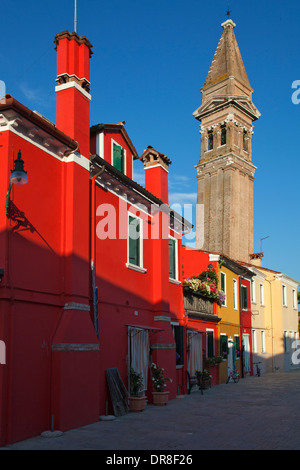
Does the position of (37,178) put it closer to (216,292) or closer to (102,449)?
(102,449)

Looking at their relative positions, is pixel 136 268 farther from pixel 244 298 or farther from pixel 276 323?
pixel 276 323

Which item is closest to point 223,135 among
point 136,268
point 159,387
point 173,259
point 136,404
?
point 173,259

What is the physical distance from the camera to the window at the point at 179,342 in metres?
17.1

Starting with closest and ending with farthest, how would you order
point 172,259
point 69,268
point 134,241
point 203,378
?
point 69,268 < point 134,241 < point 172,259 < point 203,378

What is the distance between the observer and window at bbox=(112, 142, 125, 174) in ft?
46.9

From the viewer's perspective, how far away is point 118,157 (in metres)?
14.5

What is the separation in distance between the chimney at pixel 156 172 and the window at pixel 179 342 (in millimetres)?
4614

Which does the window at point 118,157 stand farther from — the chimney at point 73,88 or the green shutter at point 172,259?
the green shutter at point 172,259

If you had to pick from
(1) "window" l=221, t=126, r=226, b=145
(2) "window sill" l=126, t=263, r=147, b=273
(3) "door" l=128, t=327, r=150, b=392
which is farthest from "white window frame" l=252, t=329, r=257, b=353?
(1) "window" l=221, t=126, r=226, b=145

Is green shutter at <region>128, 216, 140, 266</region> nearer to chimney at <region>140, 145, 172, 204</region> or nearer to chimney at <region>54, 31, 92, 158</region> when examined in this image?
chimney at <region>140, 145, 172, 204</region>

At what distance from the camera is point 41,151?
1033cm

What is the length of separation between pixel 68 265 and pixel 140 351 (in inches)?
183

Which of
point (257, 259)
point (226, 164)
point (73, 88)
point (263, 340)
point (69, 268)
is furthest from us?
point (226, 164)
